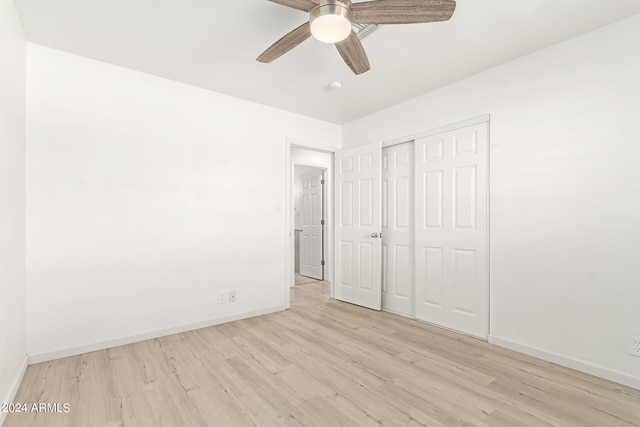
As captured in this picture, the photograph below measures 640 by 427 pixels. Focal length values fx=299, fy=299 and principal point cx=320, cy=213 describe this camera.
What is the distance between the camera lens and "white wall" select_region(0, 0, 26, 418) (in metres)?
1.74

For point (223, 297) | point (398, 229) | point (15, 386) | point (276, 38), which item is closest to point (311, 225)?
point (398, 229)

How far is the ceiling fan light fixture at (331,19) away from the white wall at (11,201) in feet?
5.90

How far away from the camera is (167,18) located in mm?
2094

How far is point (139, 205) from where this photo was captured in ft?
9.25

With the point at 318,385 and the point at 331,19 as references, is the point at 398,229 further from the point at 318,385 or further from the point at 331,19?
the point at 331,19

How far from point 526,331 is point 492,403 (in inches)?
39.0

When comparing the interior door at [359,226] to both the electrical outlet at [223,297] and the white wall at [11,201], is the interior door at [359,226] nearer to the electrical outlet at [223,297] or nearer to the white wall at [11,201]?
the electrical outlet at [223,297]

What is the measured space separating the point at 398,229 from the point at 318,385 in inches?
84.9

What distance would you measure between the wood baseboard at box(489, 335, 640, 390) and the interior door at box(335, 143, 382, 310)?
145 centimetres

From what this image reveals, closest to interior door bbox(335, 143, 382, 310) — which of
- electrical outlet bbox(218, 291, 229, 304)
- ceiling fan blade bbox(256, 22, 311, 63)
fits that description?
electrical outlet bbox(218, 291, 229, 304)

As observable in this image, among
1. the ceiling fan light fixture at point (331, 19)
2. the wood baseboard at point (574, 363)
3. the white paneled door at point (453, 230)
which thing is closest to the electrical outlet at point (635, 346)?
the wood baseboard at point (574, 363)

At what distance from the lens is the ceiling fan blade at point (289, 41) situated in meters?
1.76

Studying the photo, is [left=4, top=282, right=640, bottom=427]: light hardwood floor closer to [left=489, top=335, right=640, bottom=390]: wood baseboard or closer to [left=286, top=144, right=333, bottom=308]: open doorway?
[left=489, top=335, right=640, bottom=390]: wood baseboard

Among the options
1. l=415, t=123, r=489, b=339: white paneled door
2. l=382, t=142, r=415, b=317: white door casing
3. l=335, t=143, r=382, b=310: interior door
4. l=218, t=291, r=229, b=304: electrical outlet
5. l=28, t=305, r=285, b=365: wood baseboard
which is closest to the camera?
l=28, t=305, r=285, b=365: wood baseboard
